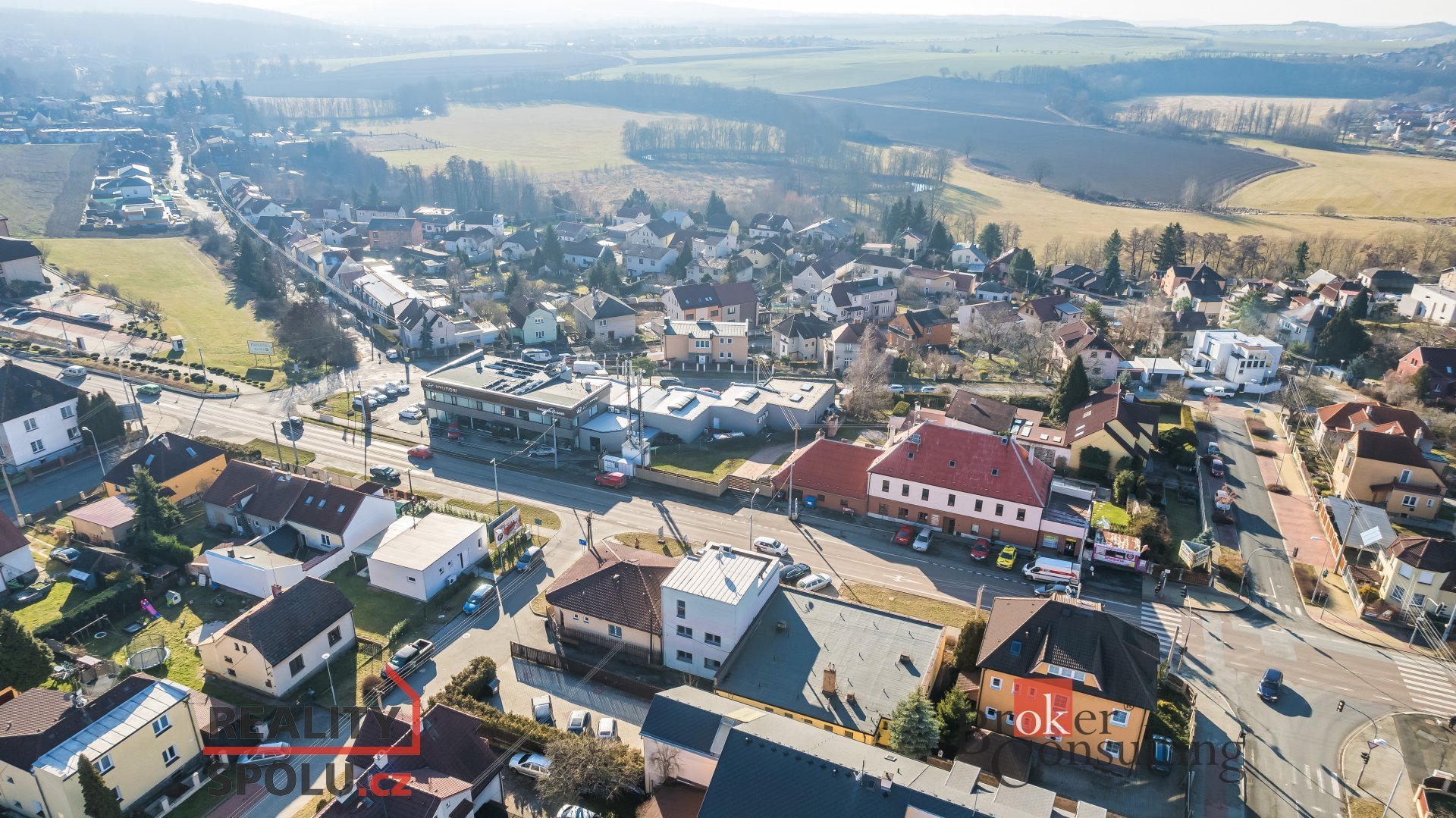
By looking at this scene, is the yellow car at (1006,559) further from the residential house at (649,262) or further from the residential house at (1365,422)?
the residential house at (649,262)

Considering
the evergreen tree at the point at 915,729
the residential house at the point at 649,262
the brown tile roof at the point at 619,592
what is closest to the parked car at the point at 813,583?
the brown tile roof at the point at 619,592

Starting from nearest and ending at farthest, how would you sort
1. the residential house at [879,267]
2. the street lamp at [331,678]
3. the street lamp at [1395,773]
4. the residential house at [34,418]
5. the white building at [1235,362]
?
the street lamp at [1395,773]
the street lamp at [331,678]
the residential house at [34,418]
the white building at [1235,362]
the residential house at [879,267]

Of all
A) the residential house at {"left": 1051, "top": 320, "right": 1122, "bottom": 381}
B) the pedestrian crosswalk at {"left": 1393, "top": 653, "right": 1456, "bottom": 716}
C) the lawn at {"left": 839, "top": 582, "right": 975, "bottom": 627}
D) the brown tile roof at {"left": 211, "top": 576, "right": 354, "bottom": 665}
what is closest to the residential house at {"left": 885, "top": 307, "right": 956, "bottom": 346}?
the residential house at {"left": 1051, "top": 320, "right": 1122, "bottom": 381}

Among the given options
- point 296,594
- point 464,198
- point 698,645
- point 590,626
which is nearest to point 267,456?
point 296,594

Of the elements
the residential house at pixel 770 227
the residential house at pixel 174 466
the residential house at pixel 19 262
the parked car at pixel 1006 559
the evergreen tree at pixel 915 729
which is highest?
the residential house at pixel 19 262

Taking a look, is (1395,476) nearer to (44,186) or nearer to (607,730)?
(607,730)
